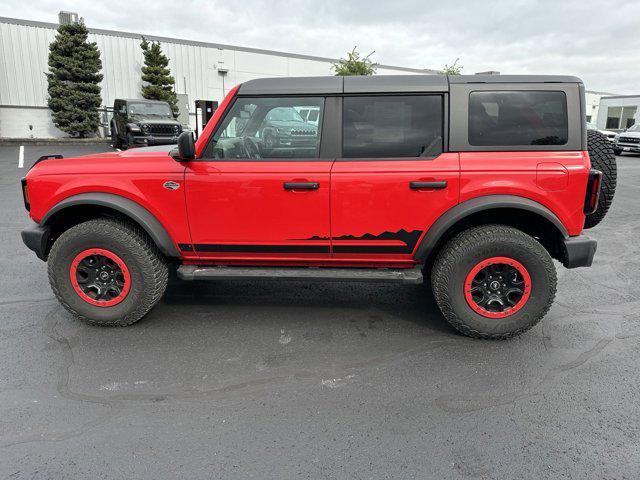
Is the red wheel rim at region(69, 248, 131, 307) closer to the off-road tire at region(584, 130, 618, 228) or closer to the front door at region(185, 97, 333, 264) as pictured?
the front door at region(185, 97, 333, 264)

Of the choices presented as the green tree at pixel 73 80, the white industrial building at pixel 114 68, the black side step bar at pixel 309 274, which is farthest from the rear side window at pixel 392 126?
the green tree at pixel 73 80

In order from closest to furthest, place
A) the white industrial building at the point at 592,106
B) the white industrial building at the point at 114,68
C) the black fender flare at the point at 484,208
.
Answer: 1. the black fender flare at the point at 484,208
2. the white industrial building at the point at 114,68
3. the white industrial building at the point at 592,106

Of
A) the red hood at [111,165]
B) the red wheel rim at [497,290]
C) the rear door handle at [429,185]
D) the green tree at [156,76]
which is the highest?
the green tree at [156,76]

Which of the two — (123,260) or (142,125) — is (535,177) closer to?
(123,260)

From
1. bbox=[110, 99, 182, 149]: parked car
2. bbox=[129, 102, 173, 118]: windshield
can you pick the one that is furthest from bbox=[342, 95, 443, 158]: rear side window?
bbox=[129, 102, 173, 118]: windshield

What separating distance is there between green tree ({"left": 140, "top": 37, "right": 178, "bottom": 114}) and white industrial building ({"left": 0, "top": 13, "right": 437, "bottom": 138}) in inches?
43.7

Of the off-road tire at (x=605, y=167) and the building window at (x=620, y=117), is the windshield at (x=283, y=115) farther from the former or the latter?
the building window at (x=620, y=117)

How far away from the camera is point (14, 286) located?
14.5 feet

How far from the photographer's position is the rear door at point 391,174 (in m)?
3.24

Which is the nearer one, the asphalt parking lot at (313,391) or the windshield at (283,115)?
the asphalt parking lot at (313,391)

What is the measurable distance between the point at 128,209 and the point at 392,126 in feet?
6.86

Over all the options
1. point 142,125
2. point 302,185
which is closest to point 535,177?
point 302,185

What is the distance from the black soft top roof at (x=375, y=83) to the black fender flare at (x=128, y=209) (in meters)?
1.19

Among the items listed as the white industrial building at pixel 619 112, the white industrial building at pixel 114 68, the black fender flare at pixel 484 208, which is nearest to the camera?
the black fender flare at pixel 484 208
